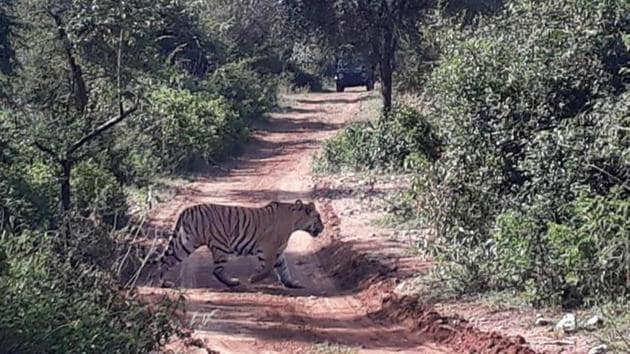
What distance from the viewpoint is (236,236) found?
45.5ft

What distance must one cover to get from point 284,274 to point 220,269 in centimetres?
78

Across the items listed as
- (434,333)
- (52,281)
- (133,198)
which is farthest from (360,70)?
(52,281)

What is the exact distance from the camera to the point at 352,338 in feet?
34.9

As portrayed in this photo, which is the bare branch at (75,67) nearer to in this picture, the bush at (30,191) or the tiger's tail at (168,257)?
the bush at (30,191)

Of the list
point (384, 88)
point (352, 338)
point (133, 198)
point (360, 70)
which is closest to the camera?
point (352, 338)

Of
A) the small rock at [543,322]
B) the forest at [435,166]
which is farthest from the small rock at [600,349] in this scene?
the small rock at [543,322]

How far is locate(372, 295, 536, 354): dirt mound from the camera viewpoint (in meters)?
9.61

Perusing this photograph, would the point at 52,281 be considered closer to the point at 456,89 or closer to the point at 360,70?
the point at 456,89

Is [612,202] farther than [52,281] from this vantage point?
Yes

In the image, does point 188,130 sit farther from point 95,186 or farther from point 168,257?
point 168,257

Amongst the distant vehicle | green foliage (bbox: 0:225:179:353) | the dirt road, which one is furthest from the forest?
the distant vehicle

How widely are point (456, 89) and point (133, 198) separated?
711cm

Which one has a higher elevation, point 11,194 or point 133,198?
point 11,194

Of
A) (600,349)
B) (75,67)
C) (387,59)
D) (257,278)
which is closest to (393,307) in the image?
(257,278)
